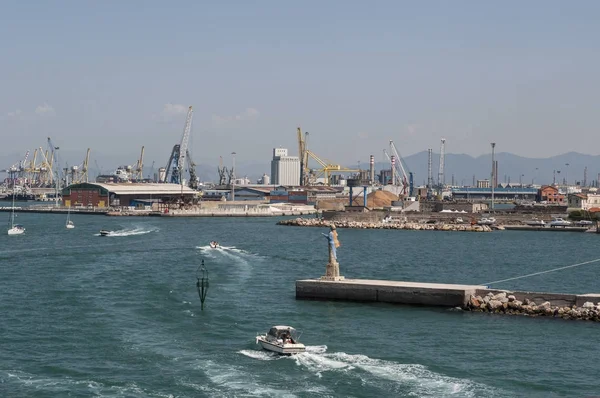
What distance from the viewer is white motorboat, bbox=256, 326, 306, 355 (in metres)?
20.5

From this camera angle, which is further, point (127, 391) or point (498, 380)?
point (498, 380)

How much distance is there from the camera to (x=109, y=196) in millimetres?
116438

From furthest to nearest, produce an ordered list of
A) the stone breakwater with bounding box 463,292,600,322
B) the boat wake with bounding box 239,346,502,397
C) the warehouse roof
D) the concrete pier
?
the warehouse roof → the concrete pier → the stone breakwater with bounding box 463,292,600,322 → the boat wake with bounding box 239,346,502,397

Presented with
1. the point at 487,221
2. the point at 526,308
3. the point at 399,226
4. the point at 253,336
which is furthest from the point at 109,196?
the point at 253,336

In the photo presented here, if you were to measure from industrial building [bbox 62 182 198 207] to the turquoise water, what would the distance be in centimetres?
7512

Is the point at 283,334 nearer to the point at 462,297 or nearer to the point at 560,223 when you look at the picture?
the point at 462,297

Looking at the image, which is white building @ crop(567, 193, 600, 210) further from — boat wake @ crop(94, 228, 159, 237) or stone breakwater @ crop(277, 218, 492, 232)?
boat wake @ crop(94, 228, 159, 237)

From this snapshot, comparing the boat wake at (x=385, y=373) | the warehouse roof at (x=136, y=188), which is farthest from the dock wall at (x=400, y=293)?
the warehouse roof at (x=136, y=188)

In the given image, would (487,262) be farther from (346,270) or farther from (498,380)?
(498,380)

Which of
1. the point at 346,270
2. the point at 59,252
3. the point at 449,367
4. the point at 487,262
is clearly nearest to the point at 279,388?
the point at 449,367

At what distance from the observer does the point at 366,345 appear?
21.9m

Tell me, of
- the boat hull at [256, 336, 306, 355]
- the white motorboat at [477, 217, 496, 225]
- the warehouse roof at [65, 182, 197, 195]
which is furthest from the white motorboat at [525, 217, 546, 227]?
the boat hull at [256, 336, 306, 355]

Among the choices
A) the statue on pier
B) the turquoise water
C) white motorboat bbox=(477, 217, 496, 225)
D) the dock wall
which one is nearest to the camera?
the turquoise water

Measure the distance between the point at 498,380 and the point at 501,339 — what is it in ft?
13.7
